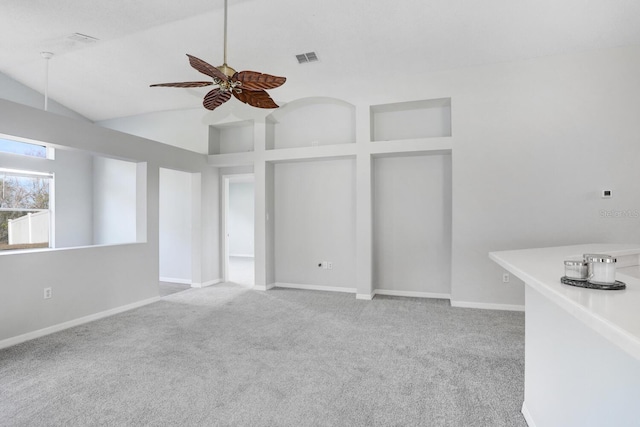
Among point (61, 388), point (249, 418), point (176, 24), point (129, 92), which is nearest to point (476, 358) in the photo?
point (249, 418)

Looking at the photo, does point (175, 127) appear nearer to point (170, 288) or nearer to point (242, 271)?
point (170, 288)

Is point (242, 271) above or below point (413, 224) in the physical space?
below

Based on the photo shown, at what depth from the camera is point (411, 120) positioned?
4.98 metres

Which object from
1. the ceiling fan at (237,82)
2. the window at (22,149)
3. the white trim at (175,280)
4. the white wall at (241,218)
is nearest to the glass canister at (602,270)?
the ceiling fan at (237,82)

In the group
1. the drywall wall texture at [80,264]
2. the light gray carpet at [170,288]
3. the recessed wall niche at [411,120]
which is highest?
the recessed wall niche at [411,120]

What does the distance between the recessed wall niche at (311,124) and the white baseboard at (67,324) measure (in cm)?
315

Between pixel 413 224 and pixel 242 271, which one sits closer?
pixel 413 224

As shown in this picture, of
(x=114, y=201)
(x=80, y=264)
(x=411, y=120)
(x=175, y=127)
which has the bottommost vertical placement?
(x=80, y=264)

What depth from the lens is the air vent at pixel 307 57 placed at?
14.0 ft

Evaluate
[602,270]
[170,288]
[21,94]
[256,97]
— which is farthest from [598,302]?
[21,94]

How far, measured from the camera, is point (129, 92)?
5.60 meters

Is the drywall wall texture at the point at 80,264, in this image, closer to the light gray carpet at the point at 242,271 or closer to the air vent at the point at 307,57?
the light gray carpet at the point at 242,271

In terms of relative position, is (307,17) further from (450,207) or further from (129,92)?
(129,92)

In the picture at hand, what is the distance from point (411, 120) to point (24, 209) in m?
6.79
